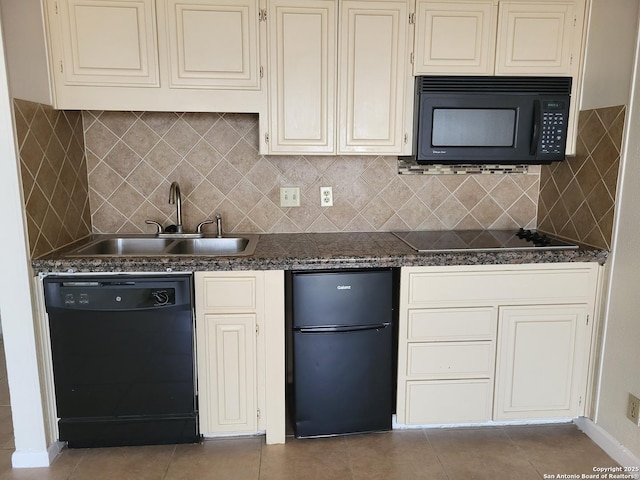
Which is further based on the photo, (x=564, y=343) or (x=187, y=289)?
(x=564, y=343)

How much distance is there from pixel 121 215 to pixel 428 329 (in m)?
1.75

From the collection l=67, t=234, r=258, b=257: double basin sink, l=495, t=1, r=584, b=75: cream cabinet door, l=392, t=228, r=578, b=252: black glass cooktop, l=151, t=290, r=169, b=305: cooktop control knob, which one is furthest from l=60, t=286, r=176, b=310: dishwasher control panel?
l=495, t=1, r=584, b=75: cream cabinet door

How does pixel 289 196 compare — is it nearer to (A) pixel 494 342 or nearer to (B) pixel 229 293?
(B) pixel 229 293

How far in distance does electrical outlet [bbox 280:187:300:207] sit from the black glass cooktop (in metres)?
0.60

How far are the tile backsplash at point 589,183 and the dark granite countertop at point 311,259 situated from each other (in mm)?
153

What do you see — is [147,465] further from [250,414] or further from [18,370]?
[18,370]

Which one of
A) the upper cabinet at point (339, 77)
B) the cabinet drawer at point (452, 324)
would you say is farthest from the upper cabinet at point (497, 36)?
the cabinet drawer at point (452, 324)

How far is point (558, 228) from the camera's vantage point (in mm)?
2459

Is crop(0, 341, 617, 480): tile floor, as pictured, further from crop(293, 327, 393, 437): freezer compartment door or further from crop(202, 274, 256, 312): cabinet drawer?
crop(202, 274, 256, 312): cabinet drawer

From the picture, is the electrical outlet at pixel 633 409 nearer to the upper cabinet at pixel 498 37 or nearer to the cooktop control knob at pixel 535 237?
the cooktop control knob at pixel 535 237

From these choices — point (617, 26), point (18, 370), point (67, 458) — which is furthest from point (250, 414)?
point (617, 26)

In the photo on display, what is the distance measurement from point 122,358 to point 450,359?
4.87ft

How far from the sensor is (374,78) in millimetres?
2180

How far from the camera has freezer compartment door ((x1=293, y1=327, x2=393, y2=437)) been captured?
6.75 feet
